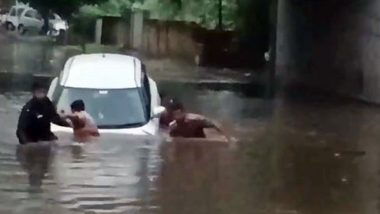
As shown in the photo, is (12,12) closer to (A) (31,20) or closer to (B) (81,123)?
(A) (31,20)

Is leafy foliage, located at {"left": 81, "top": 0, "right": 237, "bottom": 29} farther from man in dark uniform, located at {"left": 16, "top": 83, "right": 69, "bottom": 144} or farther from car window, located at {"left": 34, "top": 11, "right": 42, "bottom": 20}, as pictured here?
man in dark uniform, located at {"left": 16, "top": 83, "right": 69, "bottom": 144}

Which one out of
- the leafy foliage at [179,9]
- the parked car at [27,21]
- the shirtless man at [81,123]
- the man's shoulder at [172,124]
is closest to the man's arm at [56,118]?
the shirtless man at [81,123]

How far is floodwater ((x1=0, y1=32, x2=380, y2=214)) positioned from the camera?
39.2ft

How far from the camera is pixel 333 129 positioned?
22.7 metres

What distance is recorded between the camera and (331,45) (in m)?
35.9

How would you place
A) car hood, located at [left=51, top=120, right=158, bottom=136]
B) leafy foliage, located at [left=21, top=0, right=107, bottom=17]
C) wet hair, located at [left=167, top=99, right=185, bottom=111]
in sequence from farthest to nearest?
leafy foliage, located at [left=21, top=0, right=107, bottom=17] → wet hair, located at [left=167, top=99, right=185, bottom=111] → car hood, located at [left=51, top=120, right=158, bottom=136]

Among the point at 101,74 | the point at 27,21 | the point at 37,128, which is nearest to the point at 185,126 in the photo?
the point at 101,74

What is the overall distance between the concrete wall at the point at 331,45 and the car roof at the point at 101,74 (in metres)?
12.6

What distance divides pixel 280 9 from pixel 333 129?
2105 centimetres

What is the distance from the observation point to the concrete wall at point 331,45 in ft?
103

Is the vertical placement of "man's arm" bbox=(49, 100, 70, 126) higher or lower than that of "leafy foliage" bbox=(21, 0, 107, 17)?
higher

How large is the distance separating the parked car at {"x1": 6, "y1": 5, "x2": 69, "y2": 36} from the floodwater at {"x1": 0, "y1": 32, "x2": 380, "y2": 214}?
37.3m

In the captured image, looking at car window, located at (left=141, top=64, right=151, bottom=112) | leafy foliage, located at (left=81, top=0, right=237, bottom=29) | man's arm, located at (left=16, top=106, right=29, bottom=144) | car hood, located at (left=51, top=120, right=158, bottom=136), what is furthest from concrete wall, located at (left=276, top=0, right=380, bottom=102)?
man's arm, located at (left=16, top=106, right=29, bottom=144)

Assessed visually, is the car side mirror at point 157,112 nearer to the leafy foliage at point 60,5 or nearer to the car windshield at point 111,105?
the car windshield at point 111,105
